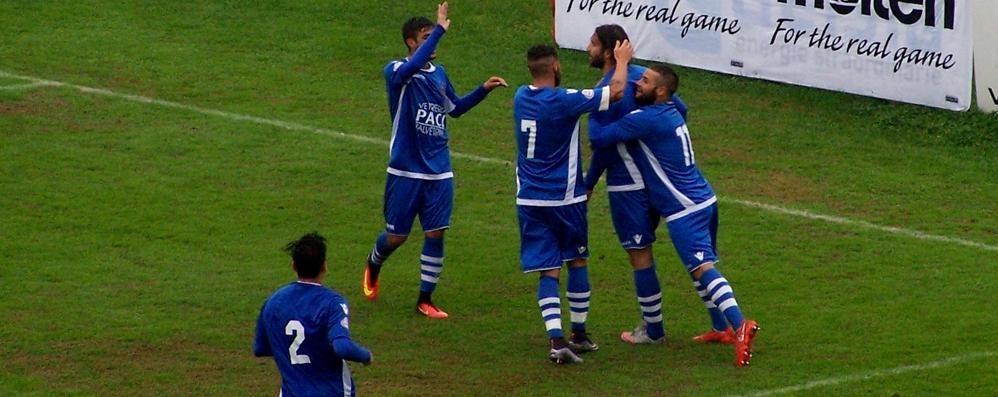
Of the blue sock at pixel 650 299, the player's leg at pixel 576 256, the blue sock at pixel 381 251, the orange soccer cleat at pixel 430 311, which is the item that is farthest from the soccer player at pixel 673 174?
the blue sock at pixel 381 251

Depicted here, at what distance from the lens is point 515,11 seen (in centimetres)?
2252

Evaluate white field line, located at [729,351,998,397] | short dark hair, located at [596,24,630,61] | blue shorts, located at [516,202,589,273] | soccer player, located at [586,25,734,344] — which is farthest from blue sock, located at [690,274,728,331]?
short dark hair, located at [596,24,630,61]

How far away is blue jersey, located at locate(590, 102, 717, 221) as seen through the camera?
11039 millimetres

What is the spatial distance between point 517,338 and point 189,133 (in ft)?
22.7

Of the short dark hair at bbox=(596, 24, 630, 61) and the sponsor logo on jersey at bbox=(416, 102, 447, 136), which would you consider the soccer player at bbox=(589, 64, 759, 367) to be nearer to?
the short dark hair at bbox=(596, 24, 630, 61)

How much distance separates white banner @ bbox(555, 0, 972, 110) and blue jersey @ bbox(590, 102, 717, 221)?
7.43 metres

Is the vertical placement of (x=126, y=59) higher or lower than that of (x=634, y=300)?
higher

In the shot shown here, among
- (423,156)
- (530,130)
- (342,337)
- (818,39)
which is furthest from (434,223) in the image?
(818,39)

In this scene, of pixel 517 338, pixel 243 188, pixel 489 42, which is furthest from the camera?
pixel 489 42

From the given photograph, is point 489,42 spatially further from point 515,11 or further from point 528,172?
point 528,172

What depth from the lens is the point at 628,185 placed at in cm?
1128

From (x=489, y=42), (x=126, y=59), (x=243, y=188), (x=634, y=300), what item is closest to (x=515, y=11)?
(x=489, y=42)

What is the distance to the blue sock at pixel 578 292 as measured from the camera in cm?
1125

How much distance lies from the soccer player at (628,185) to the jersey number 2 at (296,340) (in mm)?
3221
